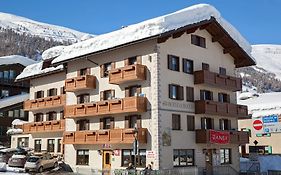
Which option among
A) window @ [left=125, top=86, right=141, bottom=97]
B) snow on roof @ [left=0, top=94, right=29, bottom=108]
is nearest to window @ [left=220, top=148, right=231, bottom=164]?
window @ [left=125, top=86, right=141, bottom=97]

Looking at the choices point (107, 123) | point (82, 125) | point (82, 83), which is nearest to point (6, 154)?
point (82, 125)

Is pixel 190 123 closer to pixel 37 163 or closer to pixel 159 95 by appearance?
pixel 159 95

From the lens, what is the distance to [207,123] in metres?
40.5

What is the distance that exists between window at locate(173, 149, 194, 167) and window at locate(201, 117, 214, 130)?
→ 3.13 m

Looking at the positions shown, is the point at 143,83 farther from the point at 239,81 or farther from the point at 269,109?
the point at 269,109

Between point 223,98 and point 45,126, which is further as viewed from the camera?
point 45,126

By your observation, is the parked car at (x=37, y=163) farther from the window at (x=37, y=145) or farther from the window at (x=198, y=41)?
the window at (x=198, y=41)

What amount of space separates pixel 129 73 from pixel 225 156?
14.1 metres

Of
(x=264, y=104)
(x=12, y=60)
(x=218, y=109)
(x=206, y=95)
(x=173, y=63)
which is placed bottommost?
(x=218, y=109)

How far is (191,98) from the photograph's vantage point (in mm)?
38781

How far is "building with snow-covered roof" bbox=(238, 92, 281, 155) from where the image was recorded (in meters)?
57.3

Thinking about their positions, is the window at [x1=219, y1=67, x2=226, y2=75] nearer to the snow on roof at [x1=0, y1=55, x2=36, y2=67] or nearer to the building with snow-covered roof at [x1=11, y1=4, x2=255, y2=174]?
the building with snow-covered roof at [x1=11, y1=4, x2=255, y2=174]

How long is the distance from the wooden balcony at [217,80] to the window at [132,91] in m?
5.73

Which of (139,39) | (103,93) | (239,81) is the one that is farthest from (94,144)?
(239,81)
